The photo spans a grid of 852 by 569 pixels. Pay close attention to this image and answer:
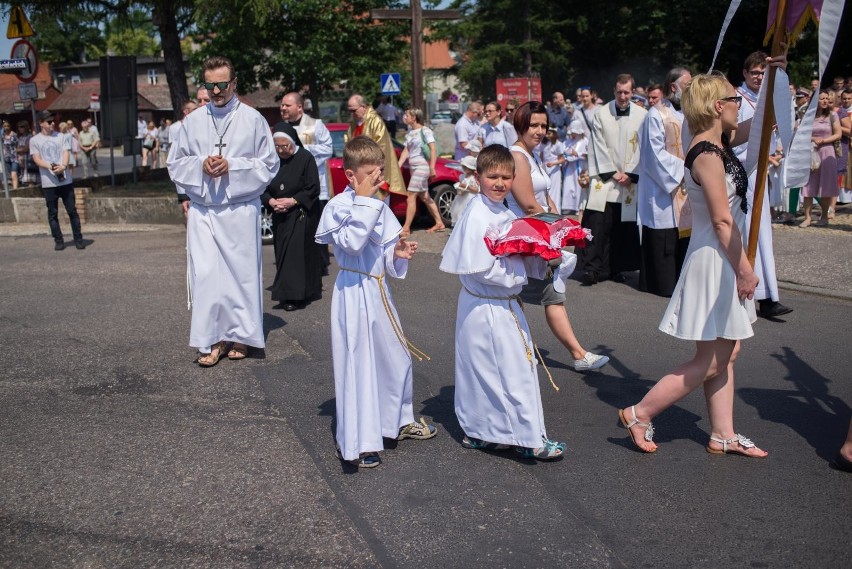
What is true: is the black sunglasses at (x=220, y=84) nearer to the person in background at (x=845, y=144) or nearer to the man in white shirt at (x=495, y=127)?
the man in white shirt at (x=495, y=127)

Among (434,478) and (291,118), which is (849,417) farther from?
(291,118)

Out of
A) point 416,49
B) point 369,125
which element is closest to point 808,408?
point 369,125

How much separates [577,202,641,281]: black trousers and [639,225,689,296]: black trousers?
0.52 metres

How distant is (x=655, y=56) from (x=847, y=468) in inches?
1889

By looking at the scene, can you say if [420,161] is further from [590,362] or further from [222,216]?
[590,362]

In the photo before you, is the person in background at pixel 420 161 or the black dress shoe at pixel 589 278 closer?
the black dress shoe at pixel 589 278

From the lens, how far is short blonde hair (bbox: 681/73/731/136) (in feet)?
15.3

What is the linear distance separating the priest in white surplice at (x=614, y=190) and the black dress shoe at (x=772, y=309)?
6.32 ft

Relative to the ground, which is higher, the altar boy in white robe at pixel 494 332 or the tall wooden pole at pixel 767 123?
the tall wooden pole at pixel 767 123

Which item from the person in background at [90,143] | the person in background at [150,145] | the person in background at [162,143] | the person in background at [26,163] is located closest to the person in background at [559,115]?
the person in background at [26,163]

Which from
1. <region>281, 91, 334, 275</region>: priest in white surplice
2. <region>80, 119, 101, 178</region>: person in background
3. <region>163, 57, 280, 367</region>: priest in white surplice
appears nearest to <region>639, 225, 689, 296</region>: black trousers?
<region>281, 91, 334, 275</region>: priest in white surplice

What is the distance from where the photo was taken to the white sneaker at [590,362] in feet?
21.3

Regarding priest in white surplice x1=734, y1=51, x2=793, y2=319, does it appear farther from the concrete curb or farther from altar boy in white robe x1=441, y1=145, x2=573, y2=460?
altar boy in white robe x1=441, y1=145, x2=573, y2=460

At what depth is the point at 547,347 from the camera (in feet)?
23.9
